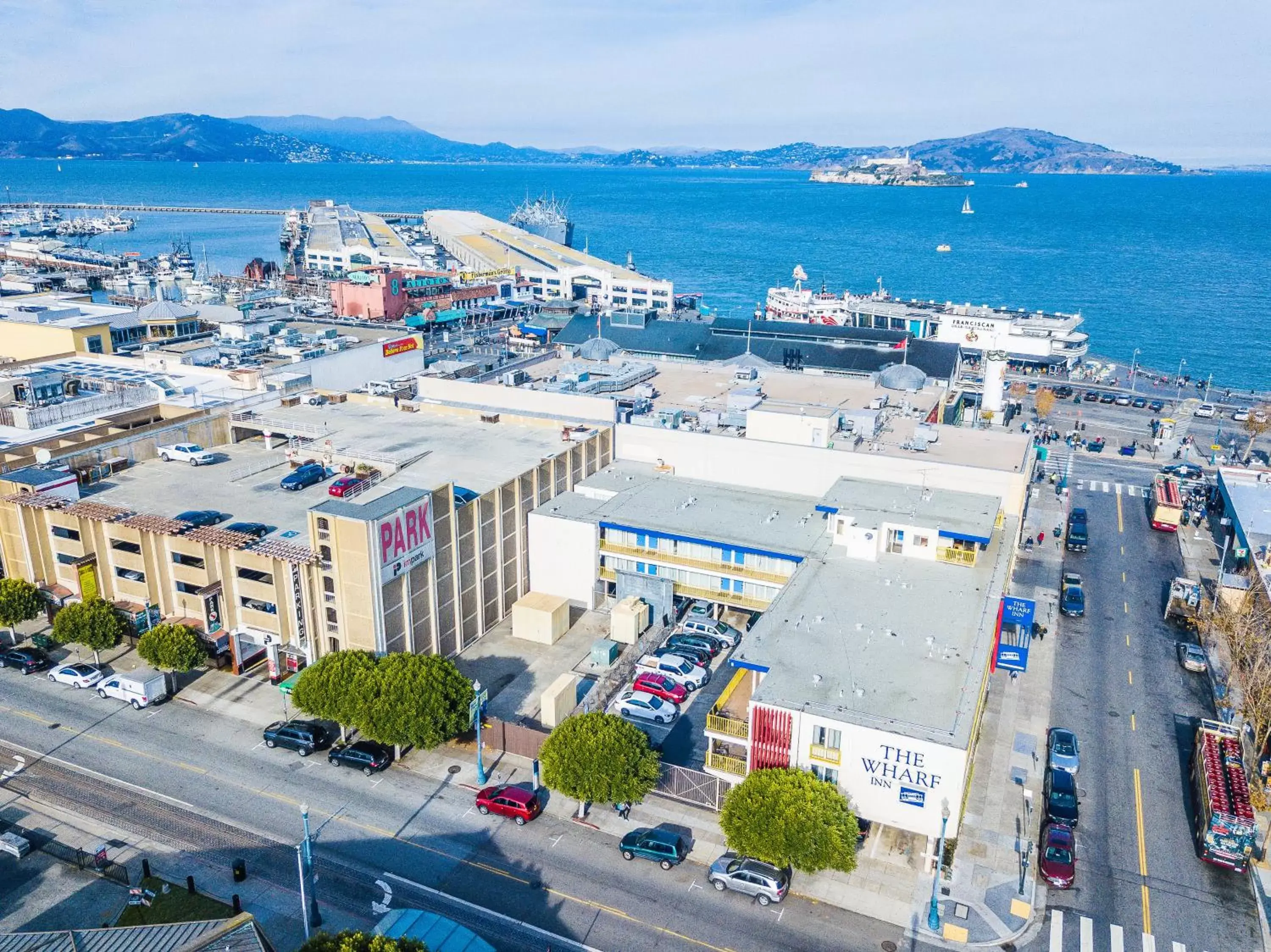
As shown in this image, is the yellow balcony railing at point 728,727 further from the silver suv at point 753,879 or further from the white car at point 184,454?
the white car at point 184,454

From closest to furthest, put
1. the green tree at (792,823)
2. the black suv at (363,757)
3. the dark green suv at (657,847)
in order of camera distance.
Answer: the green tree at (792,823) < the dark green suv at (657,847) < the black suv at (363,757)

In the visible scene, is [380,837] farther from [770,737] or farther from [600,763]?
[770,737]

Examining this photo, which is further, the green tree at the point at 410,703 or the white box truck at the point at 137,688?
the white box truck at the point at 137,688

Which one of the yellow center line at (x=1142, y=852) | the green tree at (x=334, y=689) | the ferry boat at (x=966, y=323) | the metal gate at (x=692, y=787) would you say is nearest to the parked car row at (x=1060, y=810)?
the yellow center line at (x=1142, y=852)

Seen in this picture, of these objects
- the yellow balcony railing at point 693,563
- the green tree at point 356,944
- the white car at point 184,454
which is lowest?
the yellow balcony railing at point 693,563

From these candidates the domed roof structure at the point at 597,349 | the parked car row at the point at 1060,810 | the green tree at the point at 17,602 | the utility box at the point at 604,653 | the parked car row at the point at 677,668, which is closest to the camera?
the parked car row at the point at 1060,810

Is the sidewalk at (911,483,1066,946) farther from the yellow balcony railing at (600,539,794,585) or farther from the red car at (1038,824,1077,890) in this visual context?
the yellow balcony railing at (600,539,794,585)

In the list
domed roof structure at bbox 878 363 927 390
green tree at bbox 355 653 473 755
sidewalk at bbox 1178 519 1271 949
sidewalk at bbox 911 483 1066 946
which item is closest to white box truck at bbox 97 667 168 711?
green tree at bbox 355 653 473 755
